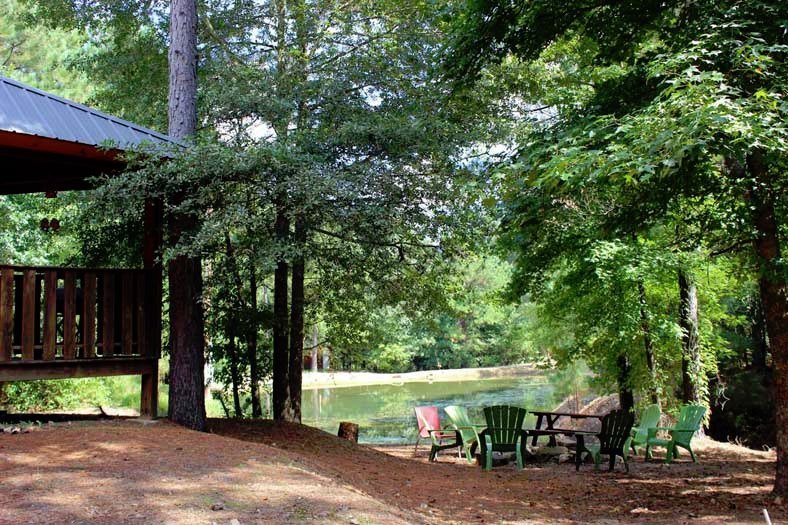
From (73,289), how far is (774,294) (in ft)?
21.2

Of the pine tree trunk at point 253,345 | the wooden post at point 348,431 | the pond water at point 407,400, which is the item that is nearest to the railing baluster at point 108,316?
the pine tree trunk at point 253,345

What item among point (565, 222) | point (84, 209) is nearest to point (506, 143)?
point (565, 222)

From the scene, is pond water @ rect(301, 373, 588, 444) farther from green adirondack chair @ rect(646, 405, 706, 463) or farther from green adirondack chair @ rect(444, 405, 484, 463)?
green adirondack chair @ rect(646, 405, 706, 463)

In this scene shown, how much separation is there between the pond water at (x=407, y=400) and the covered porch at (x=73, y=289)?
23.3ft

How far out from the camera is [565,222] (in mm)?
9617

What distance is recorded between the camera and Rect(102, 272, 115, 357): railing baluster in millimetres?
6867

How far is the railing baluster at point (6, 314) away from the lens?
627 centimetres

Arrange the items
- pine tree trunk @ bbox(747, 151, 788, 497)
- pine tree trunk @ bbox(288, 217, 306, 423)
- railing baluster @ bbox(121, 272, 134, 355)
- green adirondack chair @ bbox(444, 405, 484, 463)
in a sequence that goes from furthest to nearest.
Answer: pine tree trunk @ bbox(288, 217, 306, 423) → green adirondack chair @ bbox(444, 405, 484, 463) → railing baluster @ bbox(121, 272, 134, 355) → pine tree trunk @ bbox(747, 151, 788, 497)

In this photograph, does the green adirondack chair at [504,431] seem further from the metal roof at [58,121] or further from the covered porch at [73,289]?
the metal roof at [58,121]

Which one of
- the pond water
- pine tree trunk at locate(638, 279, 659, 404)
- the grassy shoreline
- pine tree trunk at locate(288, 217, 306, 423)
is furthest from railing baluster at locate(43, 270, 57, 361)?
the grassy shoreline

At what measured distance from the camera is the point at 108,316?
22.7 ft

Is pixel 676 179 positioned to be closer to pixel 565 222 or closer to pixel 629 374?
pixel 565 222

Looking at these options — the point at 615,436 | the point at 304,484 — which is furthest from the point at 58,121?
the point at 615,436

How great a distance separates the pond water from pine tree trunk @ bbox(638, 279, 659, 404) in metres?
4.72
